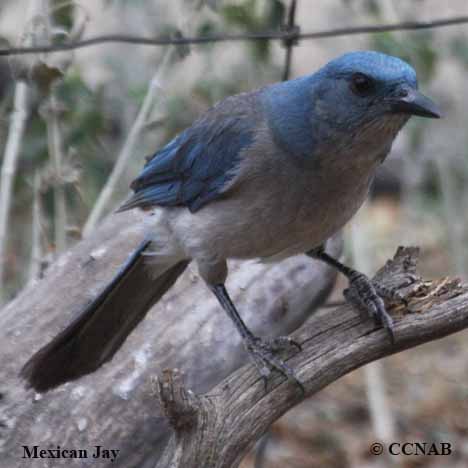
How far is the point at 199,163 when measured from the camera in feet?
13.4

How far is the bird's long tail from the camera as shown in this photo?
3803mm

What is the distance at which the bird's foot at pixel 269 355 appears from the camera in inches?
133

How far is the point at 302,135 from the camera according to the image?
3607mm

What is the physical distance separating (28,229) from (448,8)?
450 cm

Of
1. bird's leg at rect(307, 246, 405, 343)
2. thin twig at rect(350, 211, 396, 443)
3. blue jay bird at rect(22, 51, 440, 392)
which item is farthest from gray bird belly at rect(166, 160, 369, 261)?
thin twig at rect(350, 211, 396, 443)

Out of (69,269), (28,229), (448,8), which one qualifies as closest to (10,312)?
(69,269)

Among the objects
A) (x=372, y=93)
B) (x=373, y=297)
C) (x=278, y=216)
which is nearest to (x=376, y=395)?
(x=373, y=297)

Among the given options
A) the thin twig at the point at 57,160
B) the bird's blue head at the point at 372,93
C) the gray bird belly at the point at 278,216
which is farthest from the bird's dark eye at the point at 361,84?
the thin twig at the point at 57,160

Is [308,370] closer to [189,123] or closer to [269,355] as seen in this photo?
[269,355]

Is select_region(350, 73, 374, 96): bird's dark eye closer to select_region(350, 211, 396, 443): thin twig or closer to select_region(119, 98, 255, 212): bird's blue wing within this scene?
select_region(119, 98, 255, 212): bird's blue wing

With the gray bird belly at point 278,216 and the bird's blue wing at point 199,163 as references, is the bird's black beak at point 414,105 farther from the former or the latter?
the bird's blue wing at point 199,163

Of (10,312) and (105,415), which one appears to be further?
(10,312)

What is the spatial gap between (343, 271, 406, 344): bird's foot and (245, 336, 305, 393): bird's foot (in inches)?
11.4

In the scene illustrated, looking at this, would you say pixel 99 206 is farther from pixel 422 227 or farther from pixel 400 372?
pixel 422 227
